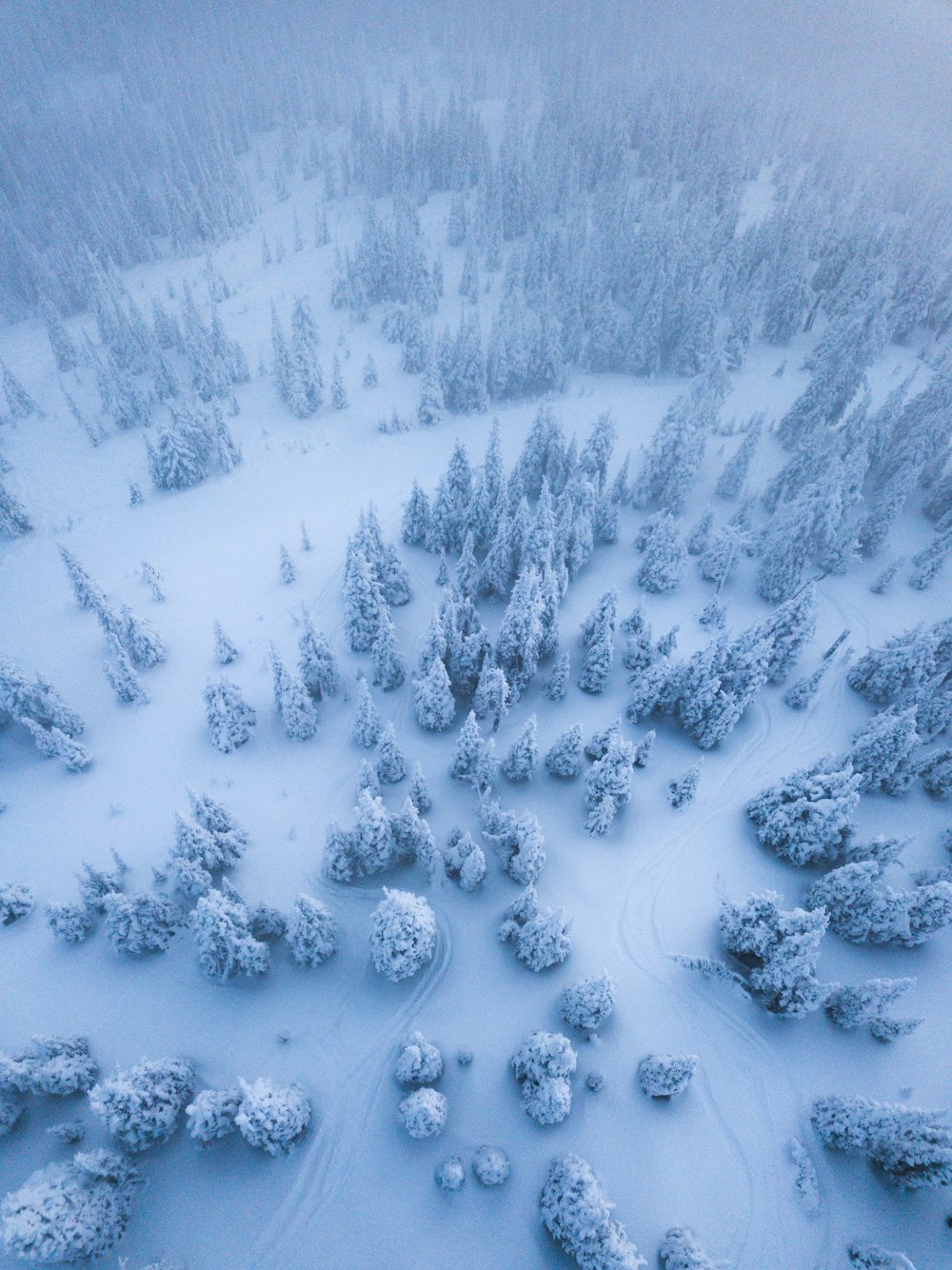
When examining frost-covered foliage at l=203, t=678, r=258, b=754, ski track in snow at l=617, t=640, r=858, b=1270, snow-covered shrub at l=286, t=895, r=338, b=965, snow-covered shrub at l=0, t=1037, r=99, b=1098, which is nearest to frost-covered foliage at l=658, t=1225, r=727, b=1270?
ski track in snow at l=617, t=640, r=858, b=1270

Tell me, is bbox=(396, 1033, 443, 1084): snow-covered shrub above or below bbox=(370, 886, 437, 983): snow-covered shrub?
below

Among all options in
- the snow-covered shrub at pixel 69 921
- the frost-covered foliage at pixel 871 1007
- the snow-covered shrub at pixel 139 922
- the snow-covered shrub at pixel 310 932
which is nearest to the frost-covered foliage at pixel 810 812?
the frost-covered foliage at pixel 871 1007

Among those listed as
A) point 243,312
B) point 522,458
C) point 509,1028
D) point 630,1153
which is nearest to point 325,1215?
point 509,1028

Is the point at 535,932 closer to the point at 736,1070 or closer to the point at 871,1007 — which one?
the point at 736,1070

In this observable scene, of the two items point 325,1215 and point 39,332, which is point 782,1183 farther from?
point 39,332

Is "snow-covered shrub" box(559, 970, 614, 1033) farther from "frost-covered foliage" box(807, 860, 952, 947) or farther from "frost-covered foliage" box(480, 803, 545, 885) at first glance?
"frost-covered foliage" box(807, 860, 952, 947)

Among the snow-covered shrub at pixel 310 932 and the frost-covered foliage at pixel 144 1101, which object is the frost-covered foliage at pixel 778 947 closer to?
the snow-covered shrub at pixel 310 932
